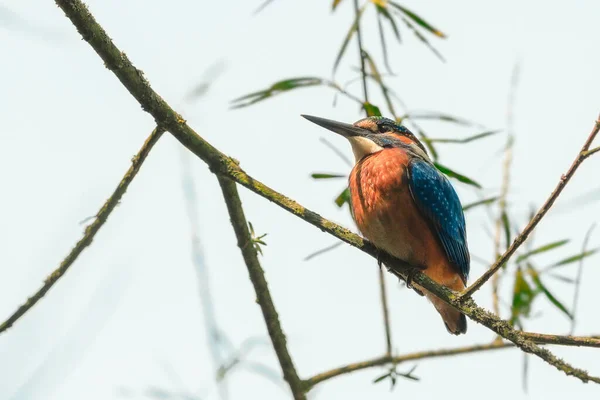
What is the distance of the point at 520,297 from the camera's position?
5.37m

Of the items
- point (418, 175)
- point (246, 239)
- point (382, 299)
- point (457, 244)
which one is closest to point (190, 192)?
point (246, 239)

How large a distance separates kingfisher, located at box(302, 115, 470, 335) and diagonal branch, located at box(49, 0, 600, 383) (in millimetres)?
1313

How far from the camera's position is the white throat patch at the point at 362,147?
583cm

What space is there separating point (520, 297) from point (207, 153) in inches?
111

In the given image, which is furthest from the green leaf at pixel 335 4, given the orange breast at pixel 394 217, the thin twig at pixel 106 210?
the thin twig at pixel 106 210

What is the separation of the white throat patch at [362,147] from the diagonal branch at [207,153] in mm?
2224

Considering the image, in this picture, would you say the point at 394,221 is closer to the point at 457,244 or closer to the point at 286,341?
the point at 457,244

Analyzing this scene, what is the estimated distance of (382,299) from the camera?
15.5 feet

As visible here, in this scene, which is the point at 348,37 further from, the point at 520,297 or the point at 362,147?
the point at 520,297

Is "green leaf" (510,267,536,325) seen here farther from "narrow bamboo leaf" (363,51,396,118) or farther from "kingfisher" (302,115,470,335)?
"narrow bamboo leaf" (363,51,396,118)

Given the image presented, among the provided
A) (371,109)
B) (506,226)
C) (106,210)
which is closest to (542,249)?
(506,226)

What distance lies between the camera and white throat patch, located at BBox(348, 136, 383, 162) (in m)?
5.83

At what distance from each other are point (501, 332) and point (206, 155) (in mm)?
1611

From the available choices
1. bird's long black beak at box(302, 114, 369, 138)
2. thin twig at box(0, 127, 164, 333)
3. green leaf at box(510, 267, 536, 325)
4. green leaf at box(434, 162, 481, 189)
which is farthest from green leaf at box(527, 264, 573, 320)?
thin twig at box(0, 127, 164, 333)
